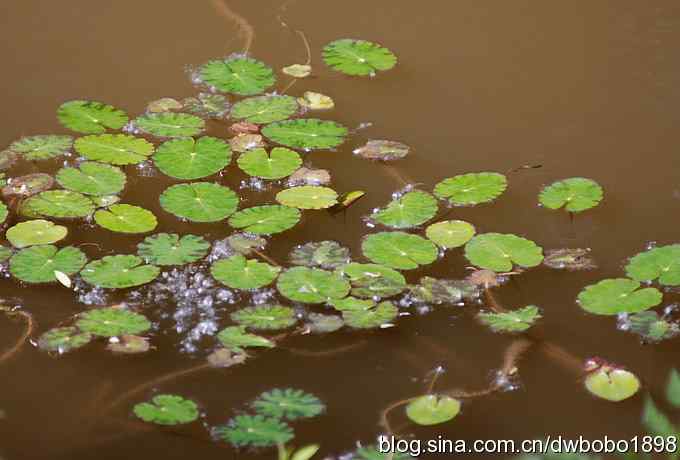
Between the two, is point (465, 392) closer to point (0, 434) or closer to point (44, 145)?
point (0, 434)

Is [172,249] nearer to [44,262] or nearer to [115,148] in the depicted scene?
[44,262]

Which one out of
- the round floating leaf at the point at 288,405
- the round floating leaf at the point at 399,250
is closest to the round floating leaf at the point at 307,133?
the round floating leaf at the point at 399,250

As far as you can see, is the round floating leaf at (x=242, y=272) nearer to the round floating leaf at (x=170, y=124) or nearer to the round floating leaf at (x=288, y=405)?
the round floating leaf at (x=288, y=405)

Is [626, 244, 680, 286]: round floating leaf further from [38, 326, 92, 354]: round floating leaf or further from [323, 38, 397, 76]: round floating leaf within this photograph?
[38, 326, 92, 354]: round floating leaf

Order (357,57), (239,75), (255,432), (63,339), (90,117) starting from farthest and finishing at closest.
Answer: (357,57)
(239,75)
(90,117)
(63,339)
(255,432)

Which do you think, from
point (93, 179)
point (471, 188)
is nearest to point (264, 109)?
point (93, 179)

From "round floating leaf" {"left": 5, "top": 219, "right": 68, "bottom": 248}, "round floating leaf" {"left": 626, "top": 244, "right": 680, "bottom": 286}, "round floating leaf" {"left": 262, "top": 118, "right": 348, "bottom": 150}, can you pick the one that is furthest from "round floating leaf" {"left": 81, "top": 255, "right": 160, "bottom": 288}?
"round floating leaf" {"left": 626, "top": 244, "right": 680, "bottom": 286}
